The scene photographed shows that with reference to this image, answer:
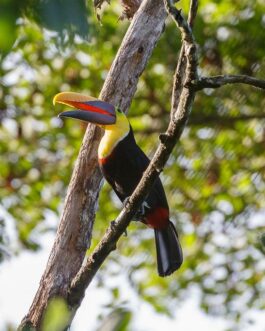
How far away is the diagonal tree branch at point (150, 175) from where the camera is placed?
7.33ft

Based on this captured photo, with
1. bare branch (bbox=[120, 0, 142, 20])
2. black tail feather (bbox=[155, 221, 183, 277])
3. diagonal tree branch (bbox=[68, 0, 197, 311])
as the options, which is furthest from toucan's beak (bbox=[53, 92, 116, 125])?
diagonal tree branch (bbox=[68, 0, 197, 311])

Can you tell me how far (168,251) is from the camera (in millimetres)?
3920

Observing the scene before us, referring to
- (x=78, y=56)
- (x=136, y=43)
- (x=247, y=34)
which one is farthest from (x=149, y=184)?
(x=78, y=56)

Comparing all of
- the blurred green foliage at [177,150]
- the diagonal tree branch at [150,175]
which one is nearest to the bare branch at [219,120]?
the blurred green foliage at [177,150]

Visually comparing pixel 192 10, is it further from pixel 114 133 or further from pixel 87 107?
pixel 114 133

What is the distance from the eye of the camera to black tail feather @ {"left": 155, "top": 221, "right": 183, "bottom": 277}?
383 centimetres

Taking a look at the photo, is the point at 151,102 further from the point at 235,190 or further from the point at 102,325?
the point at 102,325

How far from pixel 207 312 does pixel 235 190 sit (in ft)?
3.34

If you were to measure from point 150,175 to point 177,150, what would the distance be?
3.87 metres

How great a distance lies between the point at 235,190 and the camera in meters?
6.79

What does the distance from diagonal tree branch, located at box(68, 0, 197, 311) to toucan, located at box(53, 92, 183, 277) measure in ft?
2.85

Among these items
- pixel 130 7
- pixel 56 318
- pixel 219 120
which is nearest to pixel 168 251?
pixel 130 7

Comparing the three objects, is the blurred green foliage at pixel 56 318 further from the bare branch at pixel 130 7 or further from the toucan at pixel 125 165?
the bare branch at pixel 130 7

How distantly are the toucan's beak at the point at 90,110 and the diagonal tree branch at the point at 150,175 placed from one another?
1018 millimetres
